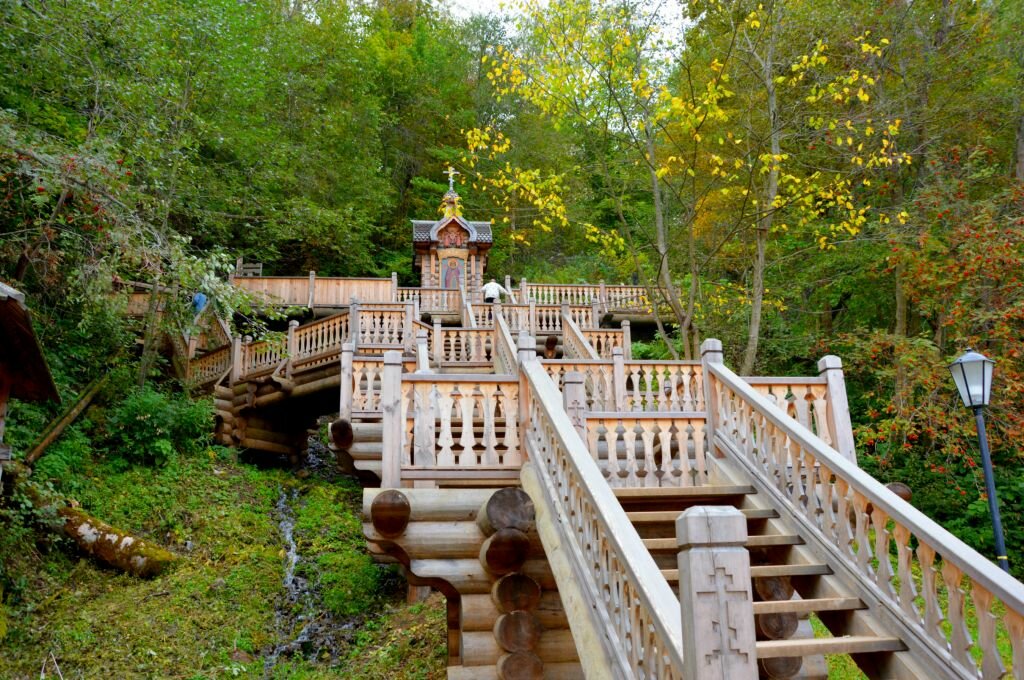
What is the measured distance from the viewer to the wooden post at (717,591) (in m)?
2.95

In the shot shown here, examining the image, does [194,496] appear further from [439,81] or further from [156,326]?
[439,81]

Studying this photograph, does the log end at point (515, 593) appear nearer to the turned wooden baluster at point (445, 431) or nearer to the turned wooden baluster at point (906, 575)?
the turned wooden baluster at point (445, 431)

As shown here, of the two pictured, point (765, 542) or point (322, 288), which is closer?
point (765, 542)

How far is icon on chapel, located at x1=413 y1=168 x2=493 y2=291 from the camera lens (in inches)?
1122

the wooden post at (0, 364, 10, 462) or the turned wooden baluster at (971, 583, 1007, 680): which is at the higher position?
the wooden post at (0, 364, 10, 462)

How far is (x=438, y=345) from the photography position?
1532 cm

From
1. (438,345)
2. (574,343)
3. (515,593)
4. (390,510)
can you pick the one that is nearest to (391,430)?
(390,510)

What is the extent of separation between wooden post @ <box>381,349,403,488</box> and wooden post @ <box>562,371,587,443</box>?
154 centimetres

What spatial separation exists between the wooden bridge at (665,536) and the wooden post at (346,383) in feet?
4.28

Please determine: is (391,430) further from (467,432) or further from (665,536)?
(665,536)

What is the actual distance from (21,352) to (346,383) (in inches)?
178

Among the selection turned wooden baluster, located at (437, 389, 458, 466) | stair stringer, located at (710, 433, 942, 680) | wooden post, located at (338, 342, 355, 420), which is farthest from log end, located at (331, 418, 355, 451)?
stair stringer, located at (710, 433, 942, 680)

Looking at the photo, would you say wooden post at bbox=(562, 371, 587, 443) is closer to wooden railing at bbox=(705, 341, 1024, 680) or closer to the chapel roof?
wooden railing at bbox=(705, 341, 1024, 680)

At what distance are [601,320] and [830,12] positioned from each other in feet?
37.5
